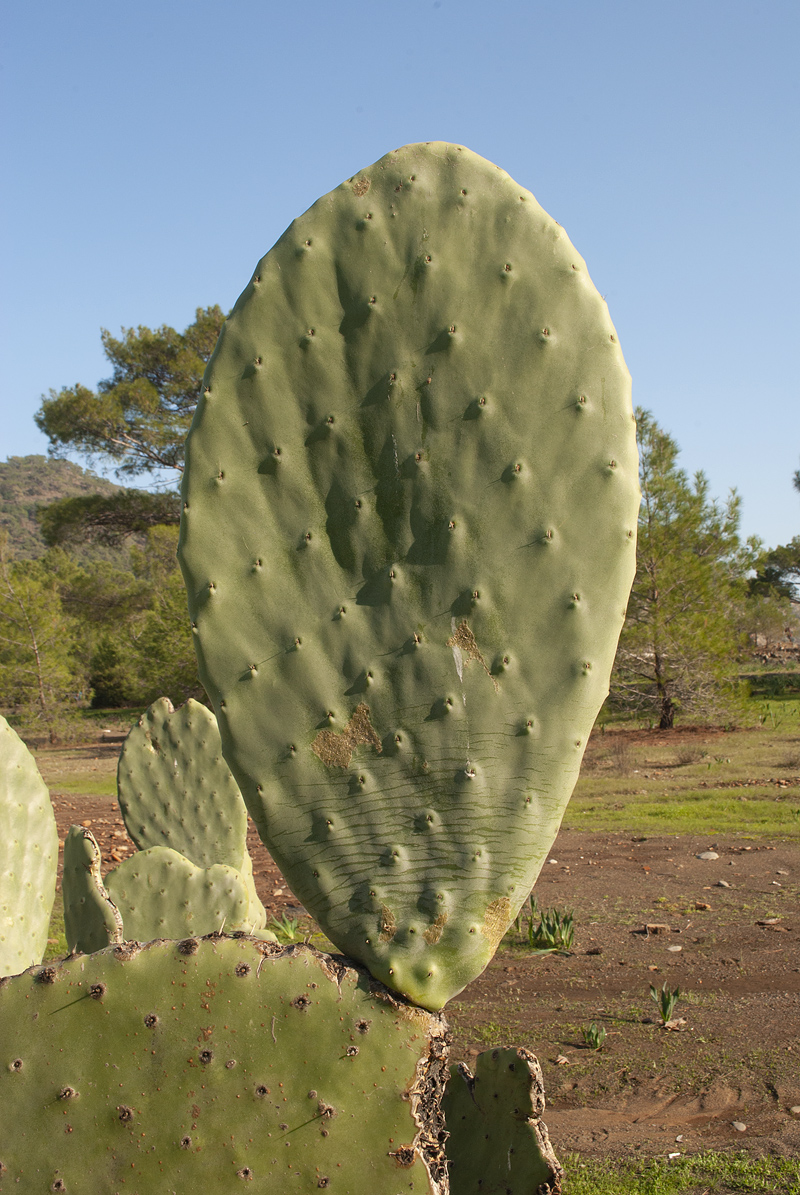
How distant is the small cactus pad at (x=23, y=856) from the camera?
7.25 ft

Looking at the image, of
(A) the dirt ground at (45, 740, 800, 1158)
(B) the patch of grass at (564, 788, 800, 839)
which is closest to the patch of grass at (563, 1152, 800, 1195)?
(A) the dirt ground at (45, 740, 800, 1158)

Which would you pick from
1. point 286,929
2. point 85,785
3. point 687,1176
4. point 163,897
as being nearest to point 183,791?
point 286,929

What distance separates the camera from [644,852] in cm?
699

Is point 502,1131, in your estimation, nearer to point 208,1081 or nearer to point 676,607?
point 208,1081

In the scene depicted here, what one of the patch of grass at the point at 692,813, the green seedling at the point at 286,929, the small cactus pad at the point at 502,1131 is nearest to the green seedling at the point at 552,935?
the green seedling at the point at 286,929

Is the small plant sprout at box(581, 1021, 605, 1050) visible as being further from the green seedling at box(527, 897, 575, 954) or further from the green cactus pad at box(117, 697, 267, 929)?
the green cactus pad at box(117, 697, 267, 929)

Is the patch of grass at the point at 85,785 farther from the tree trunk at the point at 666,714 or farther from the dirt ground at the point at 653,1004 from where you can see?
the tree trunk at the point at 666,714

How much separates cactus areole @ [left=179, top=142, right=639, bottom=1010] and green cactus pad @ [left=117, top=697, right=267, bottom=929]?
3098 mm

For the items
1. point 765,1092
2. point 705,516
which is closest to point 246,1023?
point 765,1092

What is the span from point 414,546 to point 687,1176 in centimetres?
258

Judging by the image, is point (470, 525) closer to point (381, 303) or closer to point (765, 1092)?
point (381, 303)

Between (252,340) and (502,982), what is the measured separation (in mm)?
4084

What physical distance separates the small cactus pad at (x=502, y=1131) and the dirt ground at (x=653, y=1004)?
60.5 inches

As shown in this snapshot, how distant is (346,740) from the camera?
1.29m
